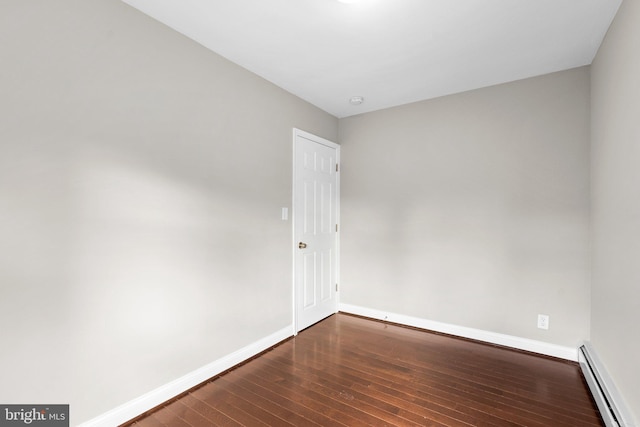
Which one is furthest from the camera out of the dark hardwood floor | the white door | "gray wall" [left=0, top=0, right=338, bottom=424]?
the white door

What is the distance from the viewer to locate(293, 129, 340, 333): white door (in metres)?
3.23

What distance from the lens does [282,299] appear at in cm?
303

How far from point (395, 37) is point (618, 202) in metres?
1.85

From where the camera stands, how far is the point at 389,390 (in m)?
2.17

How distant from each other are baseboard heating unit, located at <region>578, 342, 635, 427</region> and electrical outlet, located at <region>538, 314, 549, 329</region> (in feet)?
0.90

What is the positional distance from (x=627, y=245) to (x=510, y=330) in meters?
1.50

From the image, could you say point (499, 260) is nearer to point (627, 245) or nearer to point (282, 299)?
point (627, 245)

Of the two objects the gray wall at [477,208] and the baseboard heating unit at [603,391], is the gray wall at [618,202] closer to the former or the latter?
the baseboard heating unit at [603,391]

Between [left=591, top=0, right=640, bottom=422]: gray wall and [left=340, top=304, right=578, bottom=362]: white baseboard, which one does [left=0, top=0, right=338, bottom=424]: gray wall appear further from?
[left=591, top=0, right=640, bottom=422]: gray wall

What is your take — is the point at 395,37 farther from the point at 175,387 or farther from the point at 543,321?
the point at 175,387

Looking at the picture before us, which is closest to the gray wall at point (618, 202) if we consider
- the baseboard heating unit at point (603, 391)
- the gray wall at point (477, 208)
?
the baseboard heating unit at point (603, 391)

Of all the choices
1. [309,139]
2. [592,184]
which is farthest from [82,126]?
[592,184]

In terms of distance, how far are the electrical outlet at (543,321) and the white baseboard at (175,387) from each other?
251cm

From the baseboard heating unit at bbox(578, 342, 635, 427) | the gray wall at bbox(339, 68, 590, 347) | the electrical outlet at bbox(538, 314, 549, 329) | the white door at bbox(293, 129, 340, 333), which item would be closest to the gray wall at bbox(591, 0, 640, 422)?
the baseboard heating unit at bbox(578, 342, 635, 427)
